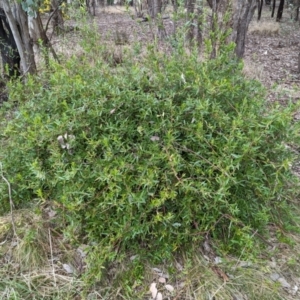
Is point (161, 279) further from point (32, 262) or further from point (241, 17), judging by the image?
point (241, 17)

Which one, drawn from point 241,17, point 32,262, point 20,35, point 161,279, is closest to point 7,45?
point 20,35

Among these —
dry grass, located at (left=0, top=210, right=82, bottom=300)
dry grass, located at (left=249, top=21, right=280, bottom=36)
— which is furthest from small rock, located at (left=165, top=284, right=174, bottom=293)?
dry grass, located at (left=249, top=21, right=280, bottom=36)

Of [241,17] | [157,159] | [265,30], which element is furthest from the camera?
[265,30]

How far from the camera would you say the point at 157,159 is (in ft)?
5.53

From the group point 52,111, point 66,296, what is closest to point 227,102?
point 52,111

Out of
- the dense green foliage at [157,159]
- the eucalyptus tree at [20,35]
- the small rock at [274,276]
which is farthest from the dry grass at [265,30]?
the small rock at [274,276]

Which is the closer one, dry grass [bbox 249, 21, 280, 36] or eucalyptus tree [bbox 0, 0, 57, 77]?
eucalyptus tree [bbox 0, 0, 57, 77]

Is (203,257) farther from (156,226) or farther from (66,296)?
(66,296)

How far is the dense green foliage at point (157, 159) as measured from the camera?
1.65 meters

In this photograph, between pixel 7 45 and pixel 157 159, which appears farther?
pixel 7 45

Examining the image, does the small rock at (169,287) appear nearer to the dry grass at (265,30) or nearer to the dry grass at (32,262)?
the dry grass at (32,262)

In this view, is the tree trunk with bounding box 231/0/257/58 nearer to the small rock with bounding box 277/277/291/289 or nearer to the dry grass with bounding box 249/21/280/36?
the small rock with bounding box 277/277/291/289

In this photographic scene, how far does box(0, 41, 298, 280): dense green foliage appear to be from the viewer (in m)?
1.65

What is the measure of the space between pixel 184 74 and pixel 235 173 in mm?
735
